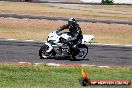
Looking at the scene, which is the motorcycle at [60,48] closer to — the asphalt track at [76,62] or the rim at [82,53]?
the rim at [82,53]

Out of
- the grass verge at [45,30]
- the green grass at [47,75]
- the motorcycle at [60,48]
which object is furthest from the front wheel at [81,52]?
the grass verge at [45,30]

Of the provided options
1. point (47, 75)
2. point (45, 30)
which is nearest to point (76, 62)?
point (47, 75)

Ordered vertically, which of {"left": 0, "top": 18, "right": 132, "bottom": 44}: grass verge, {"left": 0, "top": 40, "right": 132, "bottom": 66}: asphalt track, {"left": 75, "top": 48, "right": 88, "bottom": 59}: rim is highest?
{"left": 75, "top": 48, "right": 88, "bottom": 59}: rim

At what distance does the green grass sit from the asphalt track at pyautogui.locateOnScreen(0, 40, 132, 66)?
9.60ft

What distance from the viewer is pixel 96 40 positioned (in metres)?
34.2

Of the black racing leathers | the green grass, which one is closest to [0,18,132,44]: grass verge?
the black racing leathers

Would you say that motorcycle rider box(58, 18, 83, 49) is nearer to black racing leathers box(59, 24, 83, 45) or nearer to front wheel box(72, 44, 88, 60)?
black racing leathers box(59, 24, 83, 45)

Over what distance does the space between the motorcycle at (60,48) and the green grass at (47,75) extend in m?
3.42

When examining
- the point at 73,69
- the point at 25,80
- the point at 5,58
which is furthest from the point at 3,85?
the point at 5,58

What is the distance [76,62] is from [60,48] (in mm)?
1230

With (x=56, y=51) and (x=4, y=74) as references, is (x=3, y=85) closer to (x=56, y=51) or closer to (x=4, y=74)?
(x=4, y=74)

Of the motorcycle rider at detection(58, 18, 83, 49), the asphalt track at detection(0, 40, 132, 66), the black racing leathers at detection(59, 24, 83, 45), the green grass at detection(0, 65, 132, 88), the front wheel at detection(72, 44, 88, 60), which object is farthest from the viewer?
the front wheel at detection(72, 44, 88, 60)

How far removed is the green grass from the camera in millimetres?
13719

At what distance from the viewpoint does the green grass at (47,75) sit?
45.0 ft
